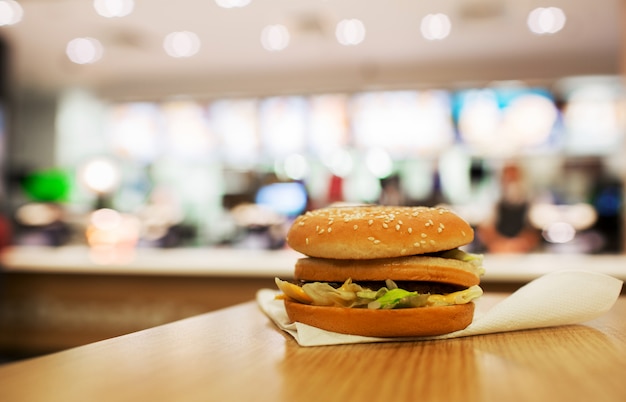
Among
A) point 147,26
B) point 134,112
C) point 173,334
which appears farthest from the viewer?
point 134,112

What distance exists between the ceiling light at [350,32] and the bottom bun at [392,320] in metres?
4.87

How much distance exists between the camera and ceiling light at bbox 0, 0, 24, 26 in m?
5.24

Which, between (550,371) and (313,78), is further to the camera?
(313,78)

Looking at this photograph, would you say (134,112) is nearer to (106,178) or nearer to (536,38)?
(106,178)

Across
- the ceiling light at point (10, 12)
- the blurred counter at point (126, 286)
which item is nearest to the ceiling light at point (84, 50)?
the ceiling light at point (10, 12)

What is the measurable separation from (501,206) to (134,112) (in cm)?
475

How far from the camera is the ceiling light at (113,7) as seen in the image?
518cm

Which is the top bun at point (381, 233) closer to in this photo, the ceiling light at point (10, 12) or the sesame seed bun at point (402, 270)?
the sesame seed bun at point (402, 270)

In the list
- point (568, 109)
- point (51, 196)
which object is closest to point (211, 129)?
point (51, 196)

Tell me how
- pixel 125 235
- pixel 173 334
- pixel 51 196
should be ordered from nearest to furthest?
pixel 173 334 → pixel 125 235 → pixel 51 196

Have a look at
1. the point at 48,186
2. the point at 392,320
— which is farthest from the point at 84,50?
the point at 392,320

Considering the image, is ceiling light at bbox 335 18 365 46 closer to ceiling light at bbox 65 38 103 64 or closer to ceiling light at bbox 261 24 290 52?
ceiling light at bbox 261 24 290 52

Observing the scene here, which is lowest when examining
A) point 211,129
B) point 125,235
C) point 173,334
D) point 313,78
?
point 125,235

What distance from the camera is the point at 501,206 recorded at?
618 cm
